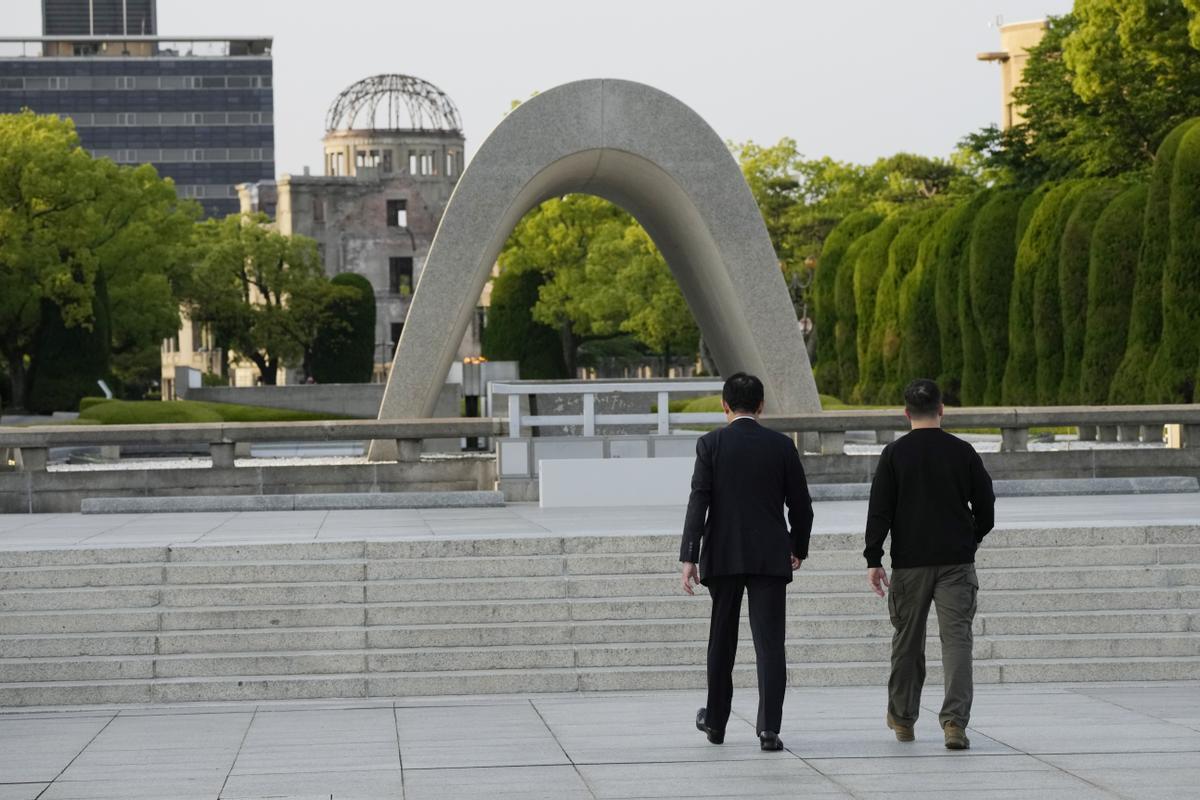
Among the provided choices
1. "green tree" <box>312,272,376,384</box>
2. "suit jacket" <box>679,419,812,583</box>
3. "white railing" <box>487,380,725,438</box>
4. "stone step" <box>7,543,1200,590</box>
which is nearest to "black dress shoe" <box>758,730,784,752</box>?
"suit jacket" <box>679,419,812,583</box>

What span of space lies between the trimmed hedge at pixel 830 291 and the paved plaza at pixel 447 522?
2966 centimetres

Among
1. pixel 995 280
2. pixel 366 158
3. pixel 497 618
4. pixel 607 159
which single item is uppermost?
pixel 366 158

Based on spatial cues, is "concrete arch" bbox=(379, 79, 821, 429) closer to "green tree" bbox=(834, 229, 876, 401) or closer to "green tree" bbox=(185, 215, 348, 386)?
"green tree" bbox=(834, 229, 876, 401)

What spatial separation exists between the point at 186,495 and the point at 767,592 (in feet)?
35.7

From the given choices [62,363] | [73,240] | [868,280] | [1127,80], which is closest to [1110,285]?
[1127,80]

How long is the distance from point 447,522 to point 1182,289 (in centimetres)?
1682

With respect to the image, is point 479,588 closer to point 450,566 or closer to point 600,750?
point 450,566

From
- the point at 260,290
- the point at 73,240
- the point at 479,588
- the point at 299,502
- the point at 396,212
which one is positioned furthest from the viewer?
the point at 396,212

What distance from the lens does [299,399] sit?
4478 centimetres

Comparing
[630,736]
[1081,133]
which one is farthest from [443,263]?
[1081,133]

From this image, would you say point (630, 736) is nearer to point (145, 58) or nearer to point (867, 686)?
point (867, 686)

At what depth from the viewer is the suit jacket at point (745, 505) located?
7.61 m

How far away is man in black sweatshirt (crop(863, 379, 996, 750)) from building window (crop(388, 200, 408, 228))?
72422 mm

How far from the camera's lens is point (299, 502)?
1617 cm
